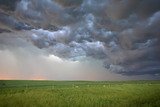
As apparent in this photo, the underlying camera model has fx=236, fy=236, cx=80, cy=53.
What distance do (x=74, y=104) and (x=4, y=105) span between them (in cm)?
774

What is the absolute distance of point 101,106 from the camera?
87.6 ft

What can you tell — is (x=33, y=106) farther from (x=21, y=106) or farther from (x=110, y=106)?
(x=110, y=106)

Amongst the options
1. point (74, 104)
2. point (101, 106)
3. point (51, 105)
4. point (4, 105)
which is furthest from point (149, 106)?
point (4, 105)

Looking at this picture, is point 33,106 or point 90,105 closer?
point 33,106

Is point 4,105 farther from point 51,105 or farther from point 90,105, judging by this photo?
point 90,105

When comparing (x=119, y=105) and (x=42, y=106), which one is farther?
(x=119, y=105)

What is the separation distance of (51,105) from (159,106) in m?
12.1

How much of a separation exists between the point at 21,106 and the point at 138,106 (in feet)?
42.0

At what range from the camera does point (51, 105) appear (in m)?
26.2

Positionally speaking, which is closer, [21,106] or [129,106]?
[21,106]

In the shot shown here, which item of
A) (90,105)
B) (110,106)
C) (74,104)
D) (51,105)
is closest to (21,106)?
(51,105)

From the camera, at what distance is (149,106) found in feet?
85.7

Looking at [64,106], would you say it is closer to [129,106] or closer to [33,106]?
[33,106]

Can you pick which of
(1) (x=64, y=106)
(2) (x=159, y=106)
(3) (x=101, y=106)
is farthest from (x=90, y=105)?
(2) (x=159, y=106)
